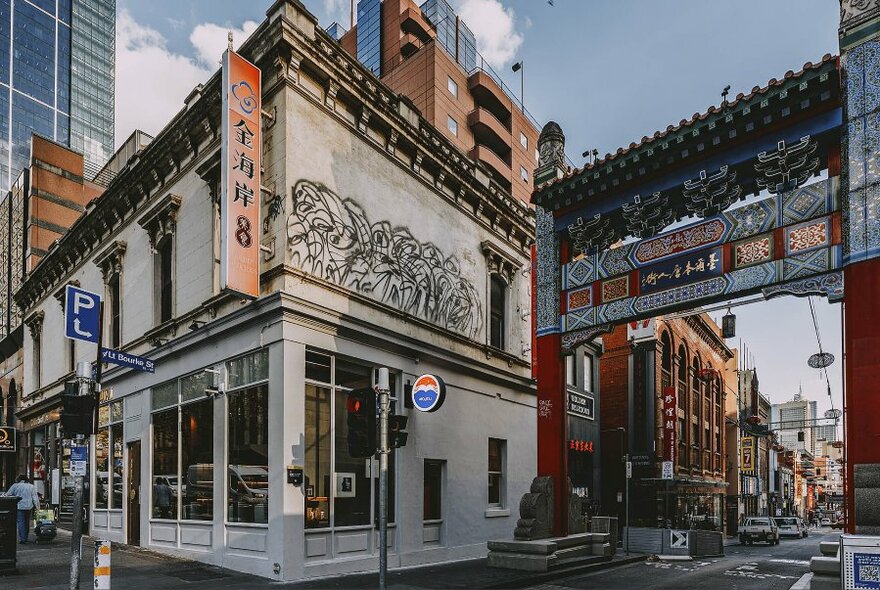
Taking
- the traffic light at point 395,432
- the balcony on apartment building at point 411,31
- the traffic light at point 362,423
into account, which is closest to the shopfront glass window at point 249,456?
the traffic light at point 395,432

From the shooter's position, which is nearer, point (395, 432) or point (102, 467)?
point (395, 432)

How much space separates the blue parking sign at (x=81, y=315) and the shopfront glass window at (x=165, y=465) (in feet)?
22.6

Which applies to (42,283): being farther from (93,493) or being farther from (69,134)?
(69,134)

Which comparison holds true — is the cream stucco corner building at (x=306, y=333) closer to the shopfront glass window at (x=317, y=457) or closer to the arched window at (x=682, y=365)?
the shopfront glass window at (x=317, y=457)

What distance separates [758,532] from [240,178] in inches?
1292

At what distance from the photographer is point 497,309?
76.4 feet

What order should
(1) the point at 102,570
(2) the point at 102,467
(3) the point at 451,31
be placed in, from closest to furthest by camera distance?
1. (1) the point at 102,570
2. (2) the point at 102,467
3. (3) the point at 451,31

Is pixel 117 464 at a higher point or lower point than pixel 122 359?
lower

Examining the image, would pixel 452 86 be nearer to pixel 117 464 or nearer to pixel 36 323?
pixel 36 323

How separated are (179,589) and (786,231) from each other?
42.4 feet

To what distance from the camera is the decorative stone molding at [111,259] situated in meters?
20.3

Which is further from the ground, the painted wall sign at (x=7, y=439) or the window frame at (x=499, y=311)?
the window frame at (x=499, y=311)

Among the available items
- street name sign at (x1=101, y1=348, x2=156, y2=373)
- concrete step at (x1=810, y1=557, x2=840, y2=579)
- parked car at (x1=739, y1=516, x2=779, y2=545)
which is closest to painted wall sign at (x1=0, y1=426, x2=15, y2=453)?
street name sign at (x1=101, y1=348, x2=156, y2=373)

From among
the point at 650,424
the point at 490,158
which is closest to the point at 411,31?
the point at 490,158
